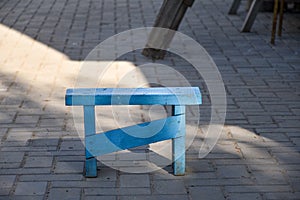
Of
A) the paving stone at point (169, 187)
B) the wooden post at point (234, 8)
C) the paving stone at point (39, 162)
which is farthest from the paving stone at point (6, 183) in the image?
the wooden post at point (234, 8)

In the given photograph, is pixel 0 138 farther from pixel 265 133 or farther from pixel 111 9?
pixel 111 9

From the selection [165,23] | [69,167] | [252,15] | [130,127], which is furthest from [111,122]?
[252,15]

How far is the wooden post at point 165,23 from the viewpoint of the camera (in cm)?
719

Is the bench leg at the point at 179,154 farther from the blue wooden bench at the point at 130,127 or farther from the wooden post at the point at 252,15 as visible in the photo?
the wooden post at the point at 252,15

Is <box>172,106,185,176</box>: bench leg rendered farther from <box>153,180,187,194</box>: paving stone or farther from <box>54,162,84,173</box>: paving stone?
<box>54,162,84,173</box>: paving stone

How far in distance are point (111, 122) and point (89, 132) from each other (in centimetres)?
114

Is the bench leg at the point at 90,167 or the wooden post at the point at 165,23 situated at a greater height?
the bench leg at the point at 90,167

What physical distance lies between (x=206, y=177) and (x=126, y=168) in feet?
1.91

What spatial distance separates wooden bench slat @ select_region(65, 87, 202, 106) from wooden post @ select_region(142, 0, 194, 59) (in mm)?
3161

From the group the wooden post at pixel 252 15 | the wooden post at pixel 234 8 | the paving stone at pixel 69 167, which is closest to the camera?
the paving stone at pixel 69 167

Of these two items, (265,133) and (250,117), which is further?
(250,117)

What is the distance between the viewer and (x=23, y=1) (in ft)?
35.2

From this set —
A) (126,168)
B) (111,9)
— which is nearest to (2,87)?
(126,168)

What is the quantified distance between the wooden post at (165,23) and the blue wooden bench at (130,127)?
3104mm
